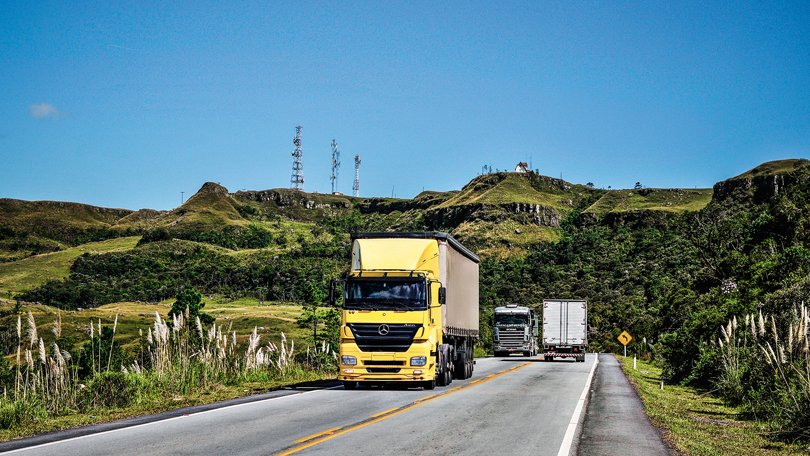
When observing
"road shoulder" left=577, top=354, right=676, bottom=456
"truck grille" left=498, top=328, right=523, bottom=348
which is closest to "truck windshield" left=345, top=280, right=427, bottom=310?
"road shoulder" left=577, top=354, right=676, bottom=456

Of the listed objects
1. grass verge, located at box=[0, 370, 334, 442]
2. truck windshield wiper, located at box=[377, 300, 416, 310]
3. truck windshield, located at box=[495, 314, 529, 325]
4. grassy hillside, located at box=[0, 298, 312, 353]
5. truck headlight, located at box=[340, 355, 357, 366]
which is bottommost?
grassy hillside, located at box=[0, 298, 312, 353]

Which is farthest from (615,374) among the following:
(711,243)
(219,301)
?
(219,301)

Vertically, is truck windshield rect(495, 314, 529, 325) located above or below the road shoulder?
above

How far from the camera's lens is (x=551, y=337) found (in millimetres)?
50719

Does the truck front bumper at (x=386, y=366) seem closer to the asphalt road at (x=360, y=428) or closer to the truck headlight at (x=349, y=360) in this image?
the truck headlight at (x=349, y=360)

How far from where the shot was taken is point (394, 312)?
22.5 meters

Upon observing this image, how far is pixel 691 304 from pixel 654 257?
78.9 metres

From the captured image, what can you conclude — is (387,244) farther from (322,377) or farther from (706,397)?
(706,397)

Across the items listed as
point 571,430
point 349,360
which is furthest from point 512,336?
point 571,430

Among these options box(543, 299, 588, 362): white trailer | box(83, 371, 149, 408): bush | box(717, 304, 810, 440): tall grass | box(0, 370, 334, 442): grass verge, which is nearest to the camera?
box(0, 370, 334, 442): grass verge

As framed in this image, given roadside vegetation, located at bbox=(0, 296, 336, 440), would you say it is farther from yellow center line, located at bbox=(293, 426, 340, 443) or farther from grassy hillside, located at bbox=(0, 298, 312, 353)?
grassy hillside, located at bbox=(0, 298, 312, 353)

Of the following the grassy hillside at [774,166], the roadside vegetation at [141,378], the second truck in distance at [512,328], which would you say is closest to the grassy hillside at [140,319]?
the second truck in distance at [512,328]

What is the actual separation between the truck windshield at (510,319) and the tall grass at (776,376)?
2954cm

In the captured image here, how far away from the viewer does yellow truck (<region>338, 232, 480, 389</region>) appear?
22.5m
